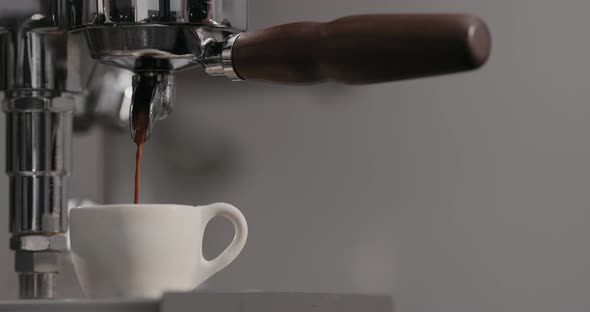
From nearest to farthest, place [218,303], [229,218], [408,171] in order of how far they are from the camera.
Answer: [218,303]
[229,218]
[408,171]

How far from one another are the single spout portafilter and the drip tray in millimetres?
77

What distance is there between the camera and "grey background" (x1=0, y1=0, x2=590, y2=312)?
664 mm

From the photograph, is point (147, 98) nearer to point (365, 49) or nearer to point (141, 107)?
point (141, 107)

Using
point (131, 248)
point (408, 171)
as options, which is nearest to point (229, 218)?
point (131, 248)

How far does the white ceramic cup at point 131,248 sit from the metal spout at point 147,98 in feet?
0.12

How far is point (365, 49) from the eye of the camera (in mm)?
341

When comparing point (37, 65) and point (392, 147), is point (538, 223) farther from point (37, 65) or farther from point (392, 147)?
point (37, 65)

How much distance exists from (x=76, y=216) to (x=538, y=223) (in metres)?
0.34

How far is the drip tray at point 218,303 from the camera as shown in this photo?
34 cm

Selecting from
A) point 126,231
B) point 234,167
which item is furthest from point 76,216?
point 234,167

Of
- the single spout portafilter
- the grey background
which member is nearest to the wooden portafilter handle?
the single spout portafilter

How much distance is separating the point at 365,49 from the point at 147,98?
0.42ft

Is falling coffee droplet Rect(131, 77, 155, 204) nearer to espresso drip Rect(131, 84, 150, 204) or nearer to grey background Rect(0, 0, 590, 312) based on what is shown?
espresso drip Rect(131, 84, 150, 204)

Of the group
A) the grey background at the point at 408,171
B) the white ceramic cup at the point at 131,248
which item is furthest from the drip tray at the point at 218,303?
the grey background at the point at 408,171
